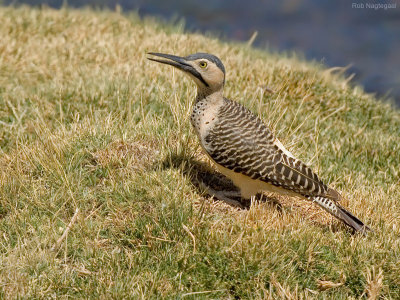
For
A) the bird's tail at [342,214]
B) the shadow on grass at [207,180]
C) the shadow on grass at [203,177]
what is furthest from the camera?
the shadow on grass at [203,177]

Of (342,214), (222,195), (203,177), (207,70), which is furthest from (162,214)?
(342,214)

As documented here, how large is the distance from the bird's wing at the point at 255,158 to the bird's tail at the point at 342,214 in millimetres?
61

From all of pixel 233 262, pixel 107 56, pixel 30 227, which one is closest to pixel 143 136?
pixel 30 227

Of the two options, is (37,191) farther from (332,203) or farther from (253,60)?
(253,60)

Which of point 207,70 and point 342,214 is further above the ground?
point 207,70

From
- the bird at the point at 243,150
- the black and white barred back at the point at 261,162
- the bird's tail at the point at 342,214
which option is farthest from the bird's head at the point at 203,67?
the bird's tail at the point at 342,214

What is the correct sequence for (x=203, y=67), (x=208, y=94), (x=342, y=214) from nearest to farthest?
(x=342, y=214) < (x=203, y=67) < (x=208, y=94)

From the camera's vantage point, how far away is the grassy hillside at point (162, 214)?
453 centimetres

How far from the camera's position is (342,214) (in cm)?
514

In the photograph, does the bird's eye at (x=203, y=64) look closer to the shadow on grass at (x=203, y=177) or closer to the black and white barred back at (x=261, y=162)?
the black and white barred back at (x=261, y=162)

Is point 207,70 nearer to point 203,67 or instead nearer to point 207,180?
point 203,67

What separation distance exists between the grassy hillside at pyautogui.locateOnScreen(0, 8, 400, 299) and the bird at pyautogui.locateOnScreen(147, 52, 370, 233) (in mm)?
207

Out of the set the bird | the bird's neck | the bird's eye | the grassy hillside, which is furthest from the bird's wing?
the bird's eye

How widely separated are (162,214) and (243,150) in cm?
90
